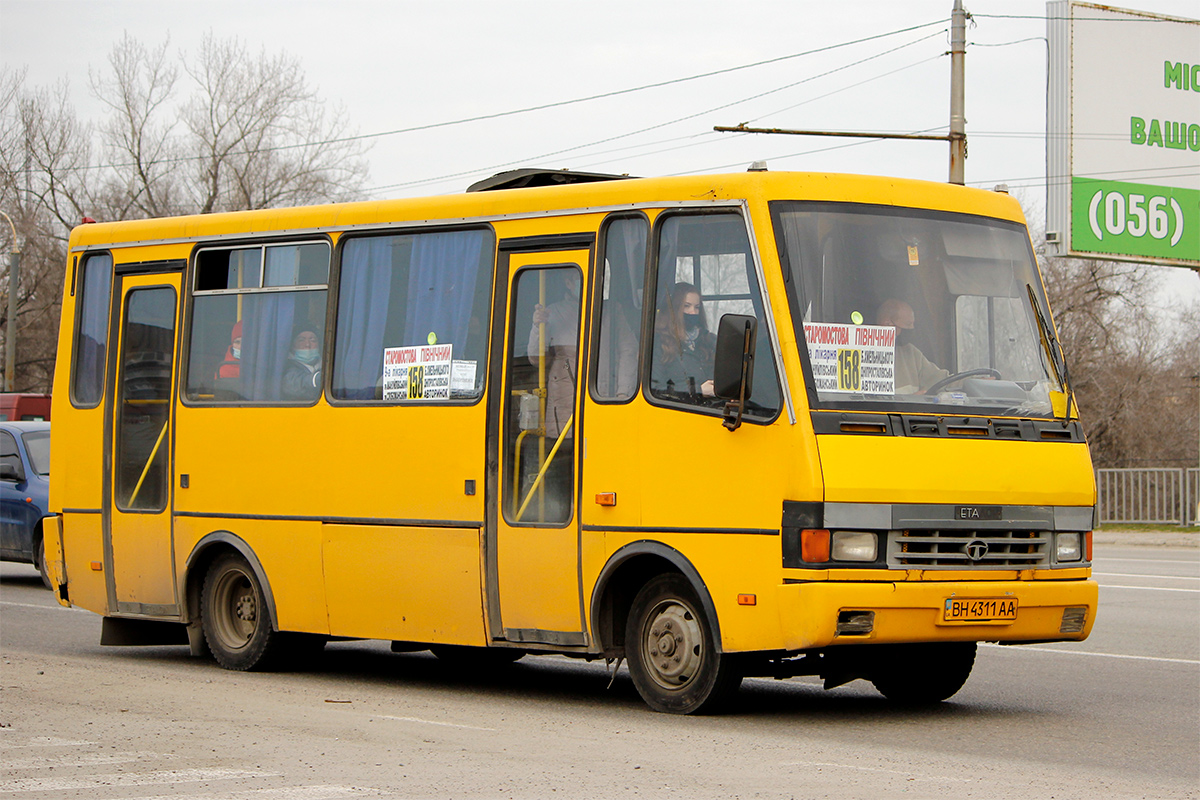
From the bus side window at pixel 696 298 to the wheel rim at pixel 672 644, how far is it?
3.90ft

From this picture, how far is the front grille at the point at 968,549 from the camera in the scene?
30.0 feet

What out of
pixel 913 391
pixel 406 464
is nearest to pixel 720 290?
pixel 913 391

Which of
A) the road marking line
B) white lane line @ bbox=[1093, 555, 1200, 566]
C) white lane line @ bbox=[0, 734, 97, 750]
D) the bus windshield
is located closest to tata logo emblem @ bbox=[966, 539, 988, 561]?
the bus windshield

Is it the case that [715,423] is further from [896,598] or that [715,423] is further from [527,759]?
[527,759]

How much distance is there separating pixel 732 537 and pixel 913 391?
131 centimetres

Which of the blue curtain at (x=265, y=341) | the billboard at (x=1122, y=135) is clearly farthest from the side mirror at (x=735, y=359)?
the billboard at (x=1122, y=135)

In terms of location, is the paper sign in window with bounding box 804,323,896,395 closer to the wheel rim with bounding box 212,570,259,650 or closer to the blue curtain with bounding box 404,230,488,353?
the blue curtain with bounding box 404,230,488,353

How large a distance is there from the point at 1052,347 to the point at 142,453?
22.7 feet

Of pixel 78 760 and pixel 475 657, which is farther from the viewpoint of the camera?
pixel 475 657

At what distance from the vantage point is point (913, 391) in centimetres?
949

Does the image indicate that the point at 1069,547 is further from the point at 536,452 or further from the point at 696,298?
the point at 536,452

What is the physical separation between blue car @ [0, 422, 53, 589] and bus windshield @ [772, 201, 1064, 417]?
1291cm

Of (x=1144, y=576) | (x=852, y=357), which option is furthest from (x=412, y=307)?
(x=1144, y=576)

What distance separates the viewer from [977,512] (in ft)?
30.7
